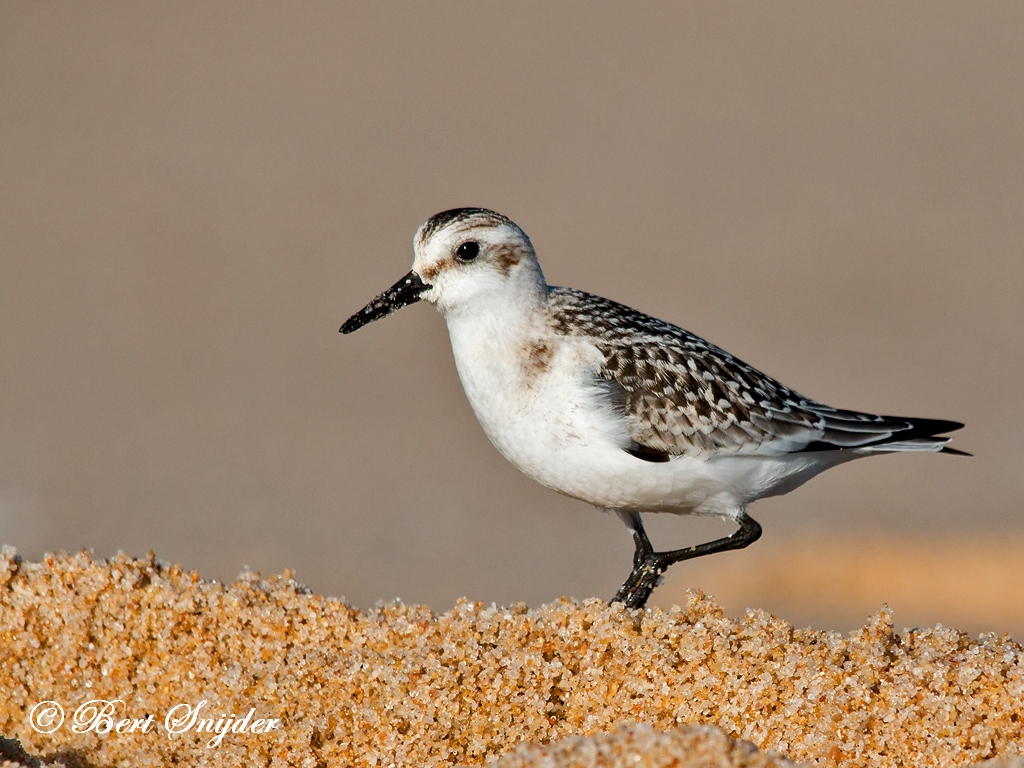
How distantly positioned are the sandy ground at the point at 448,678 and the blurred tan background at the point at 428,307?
4.55m

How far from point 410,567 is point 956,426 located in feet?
18.1

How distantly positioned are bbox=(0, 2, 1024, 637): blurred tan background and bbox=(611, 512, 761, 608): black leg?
10.8 feet

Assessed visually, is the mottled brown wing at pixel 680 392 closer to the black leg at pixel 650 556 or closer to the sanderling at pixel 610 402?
the sanderling at pixel 610 402

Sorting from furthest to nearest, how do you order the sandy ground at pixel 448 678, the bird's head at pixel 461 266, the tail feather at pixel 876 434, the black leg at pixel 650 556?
the tail feather at pixel 876 434 → the bird's head at pixel 461 266 → the black leg at pixel 650 556 → the sandy ground at pixel 448 678

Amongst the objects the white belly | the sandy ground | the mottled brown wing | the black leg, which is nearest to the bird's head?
the white belly

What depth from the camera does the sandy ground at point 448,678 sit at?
367 centimetres

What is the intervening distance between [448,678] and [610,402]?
1569mm

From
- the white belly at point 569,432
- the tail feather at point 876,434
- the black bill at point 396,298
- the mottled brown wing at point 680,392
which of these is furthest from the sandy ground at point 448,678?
the tail feather at point 876,434

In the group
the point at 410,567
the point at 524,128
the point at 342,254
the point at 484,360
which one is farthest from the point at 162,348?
the point at 484,360

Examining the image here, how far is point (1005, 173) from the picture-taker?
58.9 ft

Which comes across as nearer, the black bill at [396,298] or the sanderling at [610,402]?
the sanderling at [610,402]

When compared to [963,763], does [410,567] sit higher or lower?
higher

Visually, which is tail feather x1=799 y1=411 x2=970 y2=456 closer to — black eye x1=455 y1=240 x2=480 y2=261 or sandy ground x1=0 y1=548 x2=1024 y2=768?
sandy ground x1=0 y1=548 x2=1024 y2=768

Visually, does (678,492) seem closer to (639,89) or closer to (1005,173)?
(1005,173)
